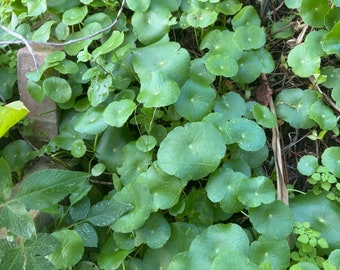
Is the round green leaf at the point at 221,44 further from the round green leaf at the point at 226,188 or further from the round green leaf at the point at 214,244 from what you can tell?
the round green leaf at the point at 214,244

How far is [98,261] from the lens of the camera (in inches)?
47.6

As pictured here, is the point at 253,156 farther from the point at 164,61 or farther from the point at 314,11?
the point at 314,11

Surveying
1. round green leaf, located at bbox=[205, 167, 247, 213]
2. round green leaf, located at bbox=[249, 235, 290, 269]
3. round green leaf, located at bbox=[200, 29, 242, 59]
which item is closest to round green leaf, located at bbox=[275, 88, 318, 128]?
round green leaf, located at bbox=[200, 29, 242, 59]

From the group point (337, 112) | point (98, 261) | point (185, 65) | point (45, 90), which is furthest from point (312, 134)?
point (45, 90)

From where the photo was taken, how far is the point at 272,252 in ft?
3.73

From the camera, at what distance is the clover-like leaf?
130cm

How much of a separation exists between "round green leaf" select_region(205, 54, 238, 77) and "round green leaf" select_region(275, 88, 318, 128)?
0.23 metres

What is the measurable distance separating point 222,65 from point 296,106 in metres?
0.30

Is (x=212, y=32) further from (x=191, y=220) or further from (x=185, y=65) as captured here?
(x=191, y=220)

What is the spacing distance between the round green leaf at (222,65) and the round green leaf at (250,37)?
10cm

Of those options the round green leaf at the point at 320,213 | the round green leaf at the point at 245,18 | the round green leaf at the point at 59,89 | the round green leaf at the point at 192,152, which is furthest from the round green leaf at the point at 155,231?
the round green leaf at the point at 245,18

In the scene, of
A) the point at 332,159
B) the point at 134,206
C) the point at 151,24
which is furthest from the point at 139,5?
the point at 332,159

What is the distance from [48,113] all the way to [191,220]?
0.66 m

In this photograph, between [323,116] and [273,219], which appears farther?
[323,116]
